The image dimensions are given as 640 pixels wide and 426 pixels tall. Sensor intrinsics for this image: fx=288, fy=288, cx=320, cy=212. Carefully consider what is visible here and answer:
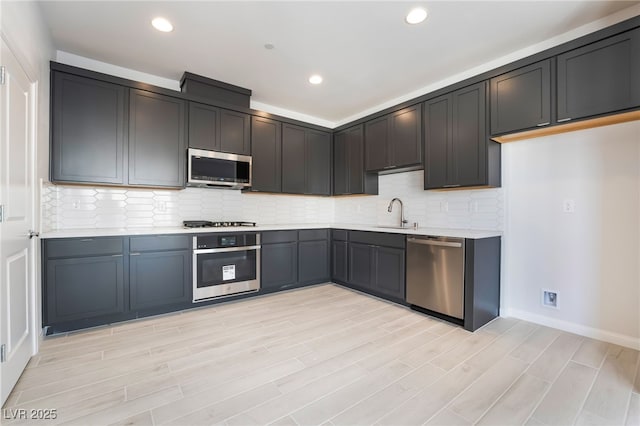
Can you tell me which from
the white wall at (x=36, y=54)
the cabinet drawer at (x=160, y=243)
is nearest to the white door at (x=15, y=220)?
the white wall at (x=36, y=54)

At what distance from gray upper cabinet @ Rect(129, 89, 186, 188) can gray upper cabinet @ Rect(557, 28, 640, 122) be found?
3746 mm

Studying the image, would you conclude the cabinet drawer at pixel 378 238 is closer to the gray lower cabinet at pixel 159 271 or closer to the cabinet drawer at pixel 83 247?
the gray lower cabinet at pixel 159 271

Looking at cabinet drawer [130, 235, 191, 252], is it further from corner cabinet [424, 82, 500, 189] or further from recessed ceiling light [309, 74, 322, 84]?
corner cabinet [424, 82, 500, 189]

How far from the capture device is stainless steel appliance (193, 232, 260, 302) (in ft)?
10.5

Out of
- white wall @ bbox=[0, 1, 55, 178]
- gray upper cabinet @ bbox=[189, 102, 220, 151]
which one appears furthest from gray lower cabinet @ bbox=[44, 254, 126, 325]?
gray upper cabinet @ bbox=[189, 102, 220, 151]

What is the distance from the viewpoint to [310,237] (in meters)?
4.14

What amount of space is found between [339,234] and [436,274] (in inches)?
62.8

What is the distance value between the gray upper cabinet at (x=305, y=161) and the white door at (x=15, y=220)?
269cm

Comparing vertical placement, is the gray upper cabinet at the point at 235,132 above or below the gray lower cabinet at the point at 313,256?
above

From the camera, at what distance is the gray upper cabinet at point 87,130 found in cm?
270

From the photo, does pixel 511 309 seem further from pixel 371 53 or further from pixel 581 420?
pixel 371 53

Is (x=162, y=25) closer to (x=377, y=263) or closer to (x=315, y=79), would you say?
(x=315, y=79)

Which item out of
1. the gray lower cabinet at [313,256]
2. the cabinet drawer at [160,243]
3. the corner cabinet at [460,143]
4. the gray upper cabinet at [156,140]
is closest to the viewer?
the cabinet drawer at [160,243]

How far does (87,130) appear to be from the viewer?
283 cm
